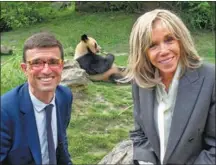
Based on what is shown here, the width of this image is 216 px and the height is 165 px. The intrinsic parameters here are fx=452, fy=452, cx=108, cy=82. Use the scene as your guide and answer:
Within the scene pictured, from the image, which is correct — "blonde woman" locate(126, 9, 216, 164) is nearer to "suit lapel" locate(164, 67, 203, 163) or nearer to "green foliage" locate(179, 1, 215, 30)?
"suit lapel" locate(164, 67, 203, 163)

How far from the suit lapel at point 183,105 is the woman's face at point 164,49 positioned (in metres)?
0.07

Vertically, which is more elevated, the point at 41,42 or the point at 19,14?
the point at 41,42

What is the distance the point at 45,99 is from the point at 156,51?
0.51 metres

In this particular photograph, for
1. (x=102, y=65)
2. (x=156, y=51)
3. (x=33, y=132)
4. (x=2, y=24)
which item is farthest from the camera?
(x=2, y=24)

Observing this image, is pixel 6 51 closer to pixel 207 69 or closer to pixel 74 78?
pixel 74 78

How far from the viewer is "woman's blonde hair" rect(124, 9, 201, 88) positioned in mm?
1666

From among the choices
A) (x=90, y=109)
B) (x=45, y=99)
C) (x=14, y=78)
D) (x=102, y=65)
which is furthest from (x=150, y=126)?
(x=102, y=65)

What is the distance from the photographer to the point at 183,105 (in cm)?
169

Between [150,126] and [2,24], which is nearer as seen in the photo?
[150,126]

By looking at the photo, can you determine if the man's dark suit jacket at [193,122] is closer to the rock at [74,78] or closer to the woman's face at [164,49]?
the woman's face at [164,49]

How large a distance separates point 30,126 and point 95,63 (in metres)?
5.49

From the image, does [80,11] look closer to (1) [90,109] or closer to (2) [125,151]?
(1) [90,109]

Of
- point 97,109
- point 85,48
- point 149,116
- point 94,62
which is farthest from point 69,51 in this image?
point 149,116

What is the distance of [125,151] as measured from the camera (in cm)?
266
